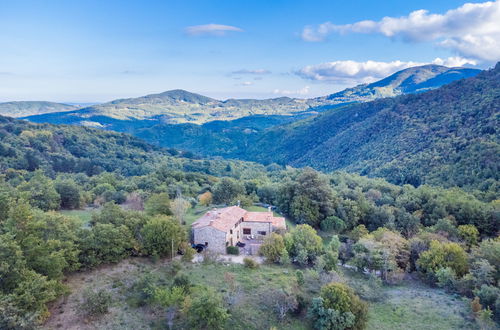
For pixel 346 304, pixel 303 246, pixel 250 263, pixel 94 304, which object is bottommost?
pixel 250 263

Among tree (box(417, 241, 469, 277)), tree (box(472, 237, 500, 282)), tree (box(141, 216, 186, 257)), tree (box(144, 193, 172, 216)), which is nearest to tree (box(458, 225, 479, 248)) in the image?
tree (box(472, 237, 500, 282))

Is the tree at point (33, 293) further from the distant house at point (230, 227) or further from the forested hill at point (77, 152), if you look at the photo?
the forested hill at point (77, 152)

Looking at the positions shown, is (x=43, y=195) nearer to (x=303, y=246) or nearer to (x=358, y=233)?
(x=303, y=246)

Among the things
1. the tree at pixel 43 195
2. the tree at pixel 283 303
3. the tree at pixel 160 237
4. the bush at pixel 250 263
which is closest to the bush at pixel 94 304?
the tree at pixel 160 237

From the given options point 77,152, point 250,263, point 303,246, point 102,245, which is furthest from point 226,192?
point 77,152

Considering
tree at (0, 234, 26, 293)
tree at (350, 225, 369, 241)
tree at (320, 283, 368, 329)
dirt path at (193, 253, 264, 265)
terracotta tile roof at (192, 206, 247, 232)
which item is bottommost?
tree at (350, 225, 369, 241)

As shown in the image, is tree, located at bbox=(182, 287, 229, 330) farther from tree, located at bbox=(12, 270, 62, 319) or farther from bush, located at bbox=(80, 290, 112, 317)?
tree, located at bbox=(12, 270, 62, 319)

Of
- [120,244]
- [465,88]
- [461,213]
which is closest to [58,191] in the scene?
[120,244]
